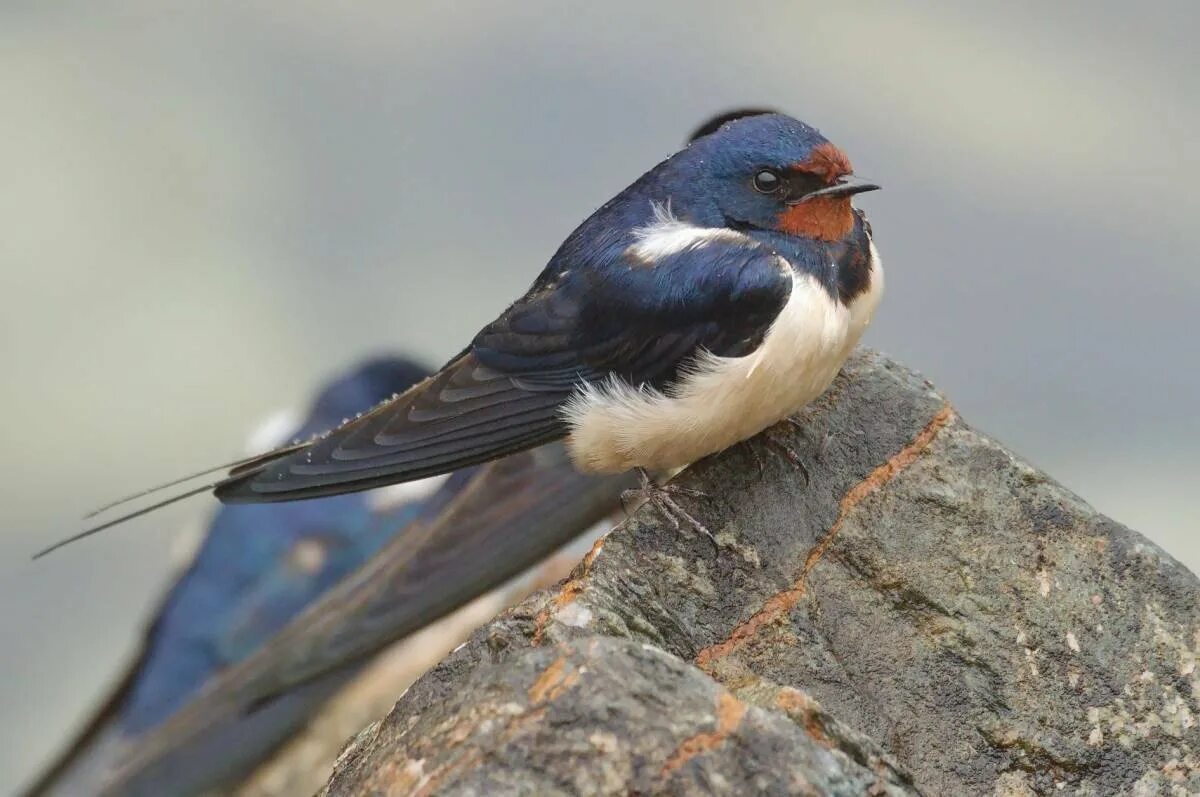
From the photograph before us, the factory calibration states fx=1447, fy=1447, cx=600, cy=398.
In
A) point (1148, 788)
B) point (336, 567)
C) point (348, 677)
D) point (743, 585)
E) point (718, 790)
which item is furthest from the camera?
point (336, 567)

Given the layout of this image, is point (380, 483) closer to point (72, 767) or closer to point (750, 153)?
point (750, 153)

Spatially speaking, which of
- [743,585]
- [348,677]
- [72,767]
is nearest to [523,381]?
[743,585]

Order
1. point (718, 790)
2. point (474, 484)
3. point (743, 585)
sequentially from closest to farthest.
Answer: point (718, 790) < point (743, 585) < point (474, 484)

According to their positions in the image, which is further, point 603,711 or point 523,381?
point 523,381

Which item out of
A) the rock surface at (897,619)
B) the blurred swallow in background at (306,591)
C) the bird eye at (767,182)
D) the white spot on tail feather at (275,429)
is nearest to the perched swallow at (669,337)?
the bird eye at (767,182)

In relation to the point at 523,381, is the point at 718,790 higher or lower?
lower

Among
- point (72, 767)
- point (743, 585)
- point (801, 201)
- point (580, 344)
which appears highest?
point (801, 201)

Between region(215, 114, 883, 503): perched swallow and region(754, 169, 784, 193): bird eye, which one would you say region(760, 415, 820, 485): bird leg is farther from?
region(754, 169, 784, 193): bird eye

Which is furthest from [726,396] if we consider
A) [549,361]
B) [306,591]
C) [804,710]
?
[306,591]
